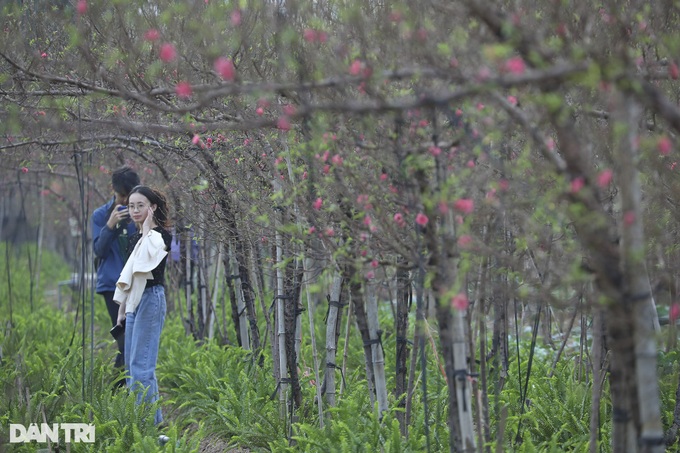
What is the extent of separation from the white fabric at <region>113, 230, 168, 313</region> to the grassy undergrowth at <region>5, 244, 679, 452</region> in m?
0.43

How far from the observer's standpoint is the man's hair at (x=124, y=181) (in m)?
6.33

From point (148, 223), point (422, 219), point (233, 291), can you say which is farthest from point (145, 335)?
point (422, 219)

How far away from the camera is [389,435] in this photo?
4668 millimetres

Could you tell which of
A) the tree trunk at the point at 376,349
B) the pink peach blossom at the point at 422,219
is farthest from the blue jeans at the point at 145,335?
the pink peach blossom at the point at 422,219

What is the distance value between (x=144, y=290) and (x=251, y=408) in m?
1.11

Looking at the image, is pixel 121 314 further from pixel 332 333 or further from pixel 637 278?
pixel 637 278

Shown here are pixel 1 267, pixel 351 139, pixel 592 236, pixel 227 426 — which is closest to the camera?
pixel 592 236

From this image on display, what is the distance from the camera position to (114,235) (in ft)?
21.8

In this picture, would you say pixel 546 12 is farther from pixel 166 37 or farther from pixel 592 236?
pixel 166 37

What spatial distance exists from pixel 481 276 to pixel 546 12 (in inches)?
45.8

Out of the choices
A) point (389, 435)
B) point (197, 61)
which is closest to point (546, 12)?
point (197, 61)

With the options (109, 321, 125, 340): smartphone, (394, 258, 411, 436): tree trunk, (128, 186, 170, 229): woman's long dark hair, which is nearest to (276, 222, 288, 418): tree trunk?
(394, 258, 411, 436): tree trunk

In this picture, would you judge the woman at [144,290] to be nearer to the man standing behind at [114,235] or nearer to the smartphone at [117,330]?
the smartphone at [117,330]

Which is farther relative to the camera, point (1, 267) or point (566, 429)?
point (1, 267)
